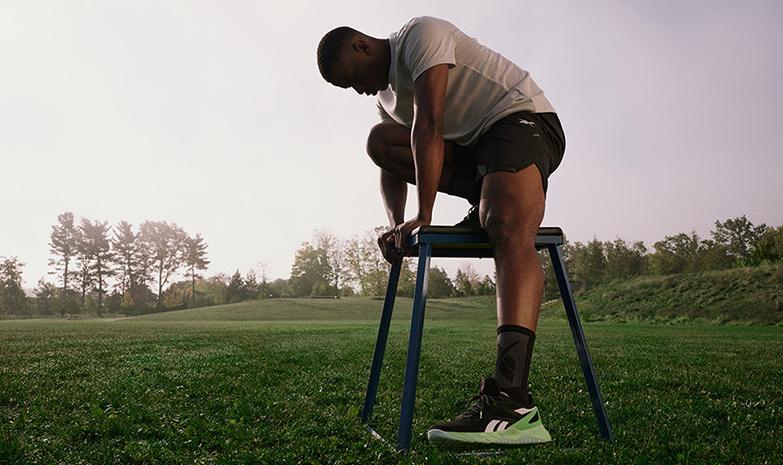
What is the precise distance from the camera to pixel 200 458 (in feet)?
6.77

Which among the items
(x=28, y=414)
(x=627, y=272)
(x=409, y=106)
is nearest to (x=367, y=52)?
(x=409, y=106)

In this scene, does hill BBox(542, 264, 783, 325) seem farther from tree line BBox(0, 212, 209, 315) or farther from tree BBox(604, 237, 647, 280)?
tree line BBox(0, 212, 209, 315)

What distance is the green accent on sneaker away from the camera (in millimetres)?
1688

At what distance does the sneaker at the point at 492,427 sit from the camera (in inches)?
67.0

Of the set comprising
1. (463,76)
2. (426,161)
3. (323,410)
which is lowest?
(323,410)

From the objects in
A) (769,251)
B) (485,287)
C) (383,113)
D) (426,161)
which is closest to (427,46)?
(426,161)

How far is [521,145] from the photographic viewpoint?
211 centimetres

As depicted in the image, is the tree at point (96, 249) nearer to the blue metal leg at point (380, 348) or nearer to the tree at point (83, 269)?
the tree at point (83, 269)

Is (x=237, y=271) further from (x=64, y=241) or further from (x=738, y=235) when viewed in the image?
(x=738, y=235)

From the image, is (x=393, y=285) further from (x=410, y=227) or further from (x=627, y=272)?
(x=627, y=272)

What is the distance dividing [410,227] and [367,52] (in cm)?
96

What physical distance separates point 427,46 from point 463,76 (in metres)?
0.28

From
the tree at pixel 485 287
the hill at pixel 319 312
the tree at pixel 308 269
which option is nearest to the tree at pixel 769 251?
the hill at pixel 319 312

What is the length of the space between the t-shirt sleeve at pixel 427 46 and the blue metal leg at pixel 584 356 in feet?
3.39
